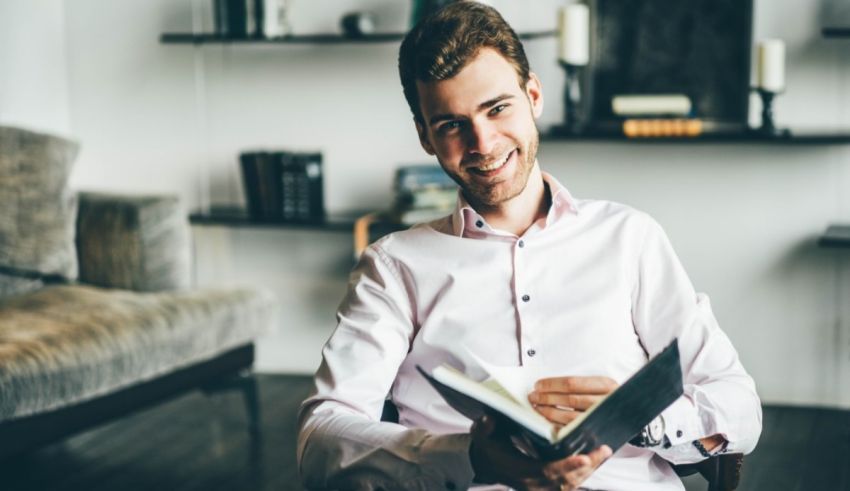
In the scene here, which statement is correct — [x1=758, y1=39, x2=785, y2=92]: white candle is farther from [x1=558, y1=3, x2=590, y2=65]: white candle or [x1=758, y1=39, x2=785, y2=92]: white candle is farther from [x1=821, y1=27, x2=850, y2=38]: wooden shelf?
[x1=558, y1=3, x2=590, y2=65]: white candle

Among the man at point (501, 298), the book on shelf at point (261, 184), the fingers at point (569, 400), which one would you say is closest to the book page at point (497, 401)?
the fingers at point (569, 400)

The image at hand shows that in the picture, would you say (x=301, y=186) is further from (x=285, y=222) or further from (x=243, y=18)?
(x=243, y=18)

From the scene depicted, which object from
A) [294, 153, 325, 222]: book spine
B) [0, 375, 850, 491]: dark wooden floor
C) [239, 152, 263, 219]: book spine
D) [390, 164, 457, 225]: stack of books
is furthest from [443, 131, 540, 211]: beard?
[239, 152, 263, 219]: book spine

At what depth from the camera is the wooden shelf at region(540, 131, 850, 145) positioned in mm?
3055

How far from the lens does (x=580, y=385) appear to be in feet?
3.89

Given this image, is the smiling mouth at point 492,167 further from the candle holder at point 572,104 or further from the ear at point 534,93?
the candle holder at point 572,104

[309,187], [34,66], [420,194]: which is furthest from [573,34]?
[34,66]

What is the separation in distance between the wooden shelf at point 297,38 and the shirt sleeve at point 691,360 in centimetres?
201

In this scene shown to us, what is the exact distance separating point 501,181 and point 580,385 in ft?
1.26

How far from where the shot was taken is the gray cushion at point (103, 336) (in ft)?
7.90

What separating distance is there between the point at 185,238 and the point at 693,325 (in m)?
2.14

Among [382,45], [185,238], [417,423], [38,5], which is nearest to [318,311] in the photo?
[185,238]

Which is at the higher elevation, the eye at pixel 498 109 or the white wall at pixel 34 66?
the white wall at pixel 34 66

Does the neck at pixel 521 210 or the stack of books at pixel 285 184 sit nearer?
the neck at pixel 521 210
